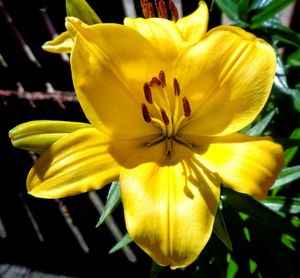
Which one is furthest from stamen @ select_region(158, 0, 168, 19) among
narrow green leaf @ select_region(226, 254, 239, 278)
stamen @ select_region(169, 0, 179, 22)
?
narrow green leaf @ select_region(226, 254, 239, 278)

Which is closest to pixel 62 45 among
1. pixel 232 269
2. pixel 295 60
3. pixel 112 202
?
pixel 112 202

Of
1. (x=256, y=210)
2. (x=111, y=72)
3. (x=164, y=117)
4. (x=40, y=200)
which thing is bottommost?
(x=40, y=200)

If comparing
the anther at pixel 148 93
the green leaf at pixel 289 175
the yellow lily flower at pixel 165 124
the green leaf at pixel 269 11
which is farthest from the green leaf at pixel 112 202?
the green leaf at pixel 269 11

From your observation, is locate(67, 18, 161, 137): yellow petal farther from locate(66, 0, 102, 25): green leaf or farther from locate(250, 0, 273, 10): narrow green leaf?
locate(250, 0, 273, 10): narrow green leaf

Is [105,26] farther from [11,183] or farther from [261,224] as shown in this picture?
[11,183]

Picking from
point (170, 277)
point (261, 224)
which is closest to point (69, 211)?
point (170, 277)

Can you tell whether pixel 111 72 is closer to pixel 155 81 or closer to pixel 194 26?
pixel 155 81
